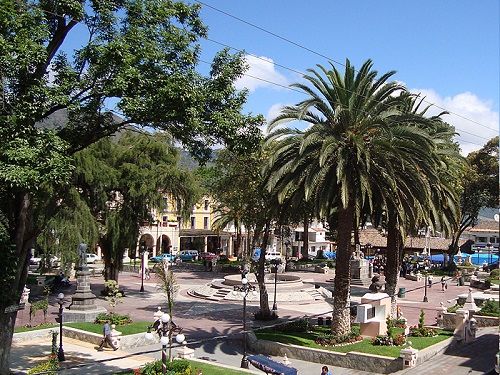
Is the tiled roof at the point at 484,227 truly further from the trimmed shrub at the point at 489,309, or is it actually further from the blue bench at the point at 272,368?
the blue bench at the point at 272,368

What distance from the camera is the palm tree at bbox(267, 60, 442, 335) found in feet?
66.7

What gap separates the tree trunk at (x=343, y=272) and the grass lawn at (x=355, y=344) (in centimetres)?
102

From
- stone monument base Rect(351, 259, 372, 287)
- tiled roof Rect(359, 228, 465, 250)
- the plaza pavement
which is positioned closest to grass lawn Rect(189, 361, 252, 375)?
the plaza pavement

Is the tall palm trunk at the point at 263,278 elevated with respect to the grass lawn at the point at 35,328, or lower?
elevated

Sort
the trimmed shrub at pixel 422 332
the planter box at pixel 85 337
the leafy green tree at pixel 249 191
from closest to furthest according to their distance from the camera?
1. the planter box at pixel 85 337
2. the trimmed shrub at pixel 422 332
3. the leafy green tree at pixel 249 191

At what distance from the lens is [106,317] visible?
25125 mm

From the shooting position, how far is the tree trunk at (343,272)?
21.9 metres

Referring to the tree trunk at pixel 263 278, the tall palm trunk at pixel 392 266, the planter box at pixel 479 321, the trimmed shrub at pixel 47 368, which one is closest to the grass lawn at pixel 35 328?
the trimmed shrub at pixel 47 368

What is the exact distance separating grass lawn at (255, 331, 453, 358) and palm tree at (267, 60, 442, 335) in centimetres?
108

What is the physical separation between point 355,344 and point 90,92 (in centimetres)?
1343

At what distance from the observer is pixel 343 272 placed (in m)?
21.9

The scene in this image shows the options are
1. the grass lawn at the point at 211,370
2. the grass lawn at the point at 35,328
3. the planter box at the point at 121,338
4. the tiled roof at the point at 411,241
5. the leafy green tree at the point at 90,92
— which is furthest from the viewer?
the tiled roof at the point at 411,241

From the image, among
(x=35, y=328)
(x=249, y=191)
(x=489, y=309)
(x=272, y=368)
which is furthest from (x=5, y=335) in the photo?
(x=489, y=309)

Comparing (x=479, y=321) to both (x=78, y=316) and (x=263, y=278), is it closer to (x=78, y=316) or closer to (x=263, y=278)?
(x=263, y=278)
